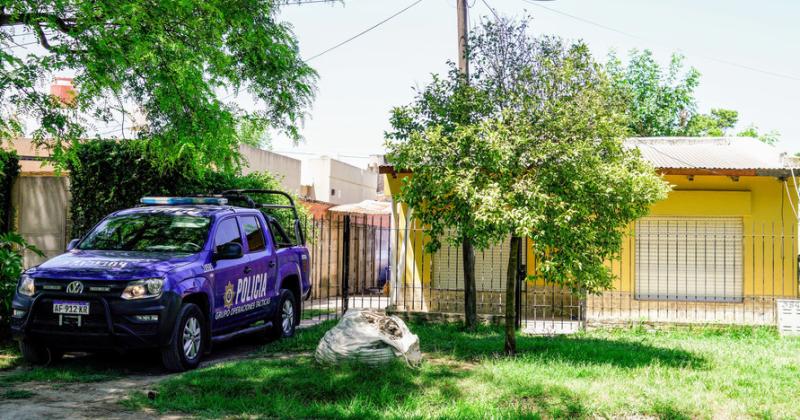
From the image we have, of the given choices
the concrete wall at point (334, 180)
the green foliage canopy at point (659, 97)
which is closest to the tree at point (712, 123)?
the green foliage canopy at point (659, 97)

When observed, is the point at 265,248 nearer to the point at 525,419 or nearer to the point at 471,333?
the point at 471,333

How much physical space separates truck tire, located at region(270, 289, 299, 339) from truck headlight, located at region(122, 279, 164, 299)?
2773 mm

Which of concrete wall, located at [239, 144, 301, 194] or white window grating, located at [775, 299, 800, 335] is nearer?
white window grating, located at [775, 299, 800, 335]

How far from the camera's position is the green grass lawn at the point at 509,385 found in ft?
21.3

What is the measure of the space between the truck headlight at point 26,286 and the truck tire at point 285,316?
3348 millimetres

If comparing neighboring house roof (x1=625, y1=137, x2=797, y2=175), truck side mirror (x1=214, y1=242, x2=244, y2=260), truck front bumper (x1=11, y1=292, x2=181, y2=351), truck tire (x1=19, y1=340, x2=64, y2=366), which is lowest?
truck tire (x1=19, y1=340, x2=64, y2=366)

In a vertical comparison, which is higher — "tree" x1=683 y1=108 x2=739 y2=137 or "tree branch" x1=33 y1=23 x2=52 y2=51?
"tree" x1=683 y1=108 x2=739 y2=137

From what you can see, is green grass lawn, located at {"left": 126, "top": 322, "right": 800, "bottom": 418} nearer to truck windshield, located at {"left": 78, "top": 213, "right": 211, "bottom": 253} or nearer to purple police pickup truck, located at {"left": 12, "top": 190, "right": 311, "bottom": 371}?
purple police pickup truck, located at {"left": 12, "top": 190, "right": 311, "bottom": 371}

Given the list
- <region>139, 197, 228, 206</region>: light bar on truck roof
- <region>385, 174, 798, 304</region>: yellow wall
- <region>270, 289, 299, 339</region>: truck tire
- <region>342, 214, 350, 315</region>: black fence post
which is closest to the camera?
<region>139, 197, 228, 206</region>: light bar on truck roof

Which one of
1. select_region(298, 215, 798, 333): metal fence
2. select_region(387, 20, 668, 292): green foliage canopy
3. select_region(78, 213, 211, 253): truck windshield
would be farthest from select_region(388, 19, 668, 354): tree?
select_region(298, 215, 798, 333): metal fence

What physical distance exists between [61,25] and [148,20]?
104cm

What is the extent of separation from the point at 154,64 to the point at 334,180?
20532 millimetres

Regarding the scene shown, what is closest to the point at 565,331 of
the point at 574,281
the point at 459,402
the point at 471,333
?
the point at 471,333

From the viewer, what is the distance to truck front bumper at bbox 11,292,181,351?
7629 millimetres
